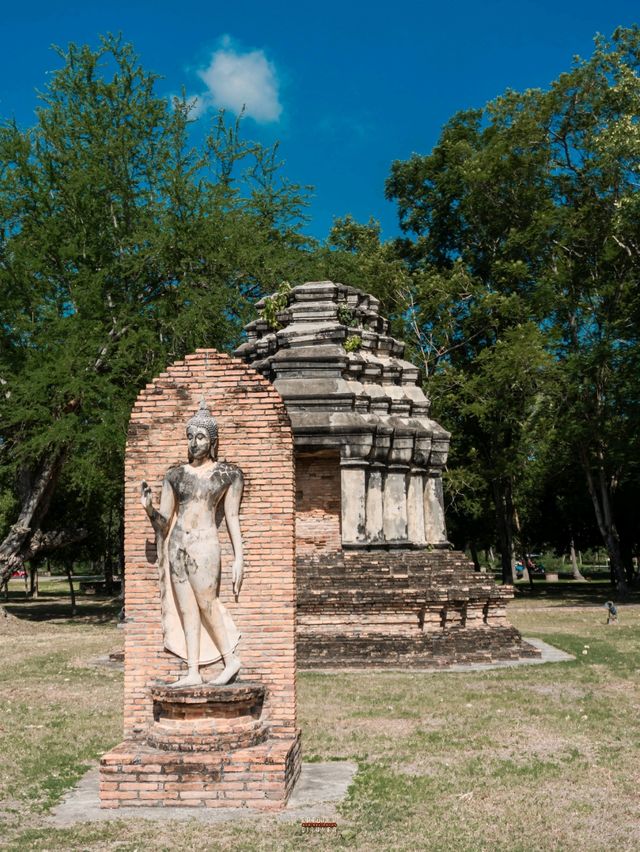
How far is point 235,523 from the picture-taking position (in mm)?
8266

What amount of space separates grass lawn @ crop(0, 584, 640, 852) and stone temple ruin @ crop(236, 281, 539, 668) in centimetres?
150

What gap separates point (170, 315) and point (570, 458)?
15.9 m

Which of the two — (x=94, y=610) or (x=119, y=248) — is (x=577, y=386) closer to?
(x=119, y=248)

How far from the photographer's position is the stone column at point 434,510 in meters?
20.1

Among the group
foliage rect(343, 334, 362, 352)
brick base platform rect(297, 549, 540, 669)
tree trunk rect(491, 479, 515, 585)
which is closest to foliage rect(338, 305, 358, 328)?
foliage rect(343, 334, 362, 352)

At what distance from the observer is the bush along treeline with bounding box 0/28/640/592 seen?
2552 centimetres

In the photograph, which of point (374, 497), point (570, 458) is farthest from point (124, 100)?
point (570, 458)

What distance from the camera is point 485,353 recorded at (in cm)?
3384

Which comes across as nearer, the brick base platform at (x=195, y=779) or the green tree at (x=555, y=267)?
the brick base platform at (x=195, y=779)

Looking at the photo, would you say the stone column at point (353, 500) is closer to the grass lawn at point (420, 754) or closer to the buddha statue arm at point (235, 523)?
the grass lawn at point (420, 754)

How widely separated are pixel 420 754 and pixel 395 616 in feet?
23.3

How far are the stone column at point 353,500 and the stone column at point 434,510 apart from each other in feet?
8.32

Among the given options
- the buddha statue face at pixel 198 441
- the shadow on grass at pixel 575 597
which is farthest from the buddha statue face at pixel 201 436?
the shadow on grass at pixel 575 597

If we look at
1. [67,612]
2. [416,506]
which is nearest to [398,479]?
[416,506]
